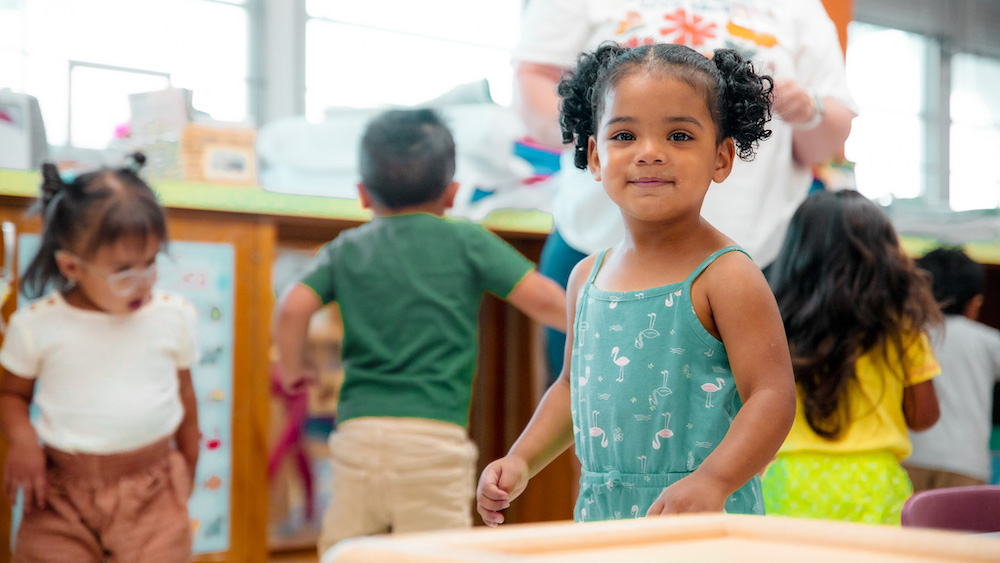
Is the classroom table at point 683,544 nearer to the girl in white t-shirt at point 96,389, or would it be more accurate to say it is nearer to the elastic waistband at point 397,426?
the elastic waistband at point 397,426

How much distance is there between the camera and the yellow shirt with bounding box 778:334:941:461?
1.73 metres

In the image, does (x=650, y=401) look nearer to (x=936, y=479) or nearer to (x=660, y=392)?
(x=660, y=392)

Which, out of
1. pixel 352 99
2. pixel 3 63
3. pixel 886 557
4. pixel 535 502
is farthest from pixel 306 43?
pixel 886 557

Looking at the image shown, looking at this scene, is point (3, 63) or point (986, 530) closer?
point (986, 530)

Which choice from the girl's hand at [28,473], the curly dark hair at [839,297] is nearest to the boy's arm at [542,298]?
the curly dark hair at [839,297]

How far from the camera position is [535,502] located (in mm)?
2646

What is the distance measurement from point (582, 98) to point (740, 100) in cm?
19

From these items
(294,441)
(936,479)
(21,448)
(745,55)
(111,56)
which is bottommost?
(936,479)

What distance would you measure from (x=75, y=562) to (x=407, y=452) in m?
0.57

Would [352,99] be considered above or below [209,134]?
above

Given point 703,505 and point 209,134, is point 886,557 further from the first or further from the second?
point 209,134

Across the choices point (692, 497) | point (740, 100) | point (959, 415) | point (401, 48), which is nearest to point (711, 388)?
point (692, 497)

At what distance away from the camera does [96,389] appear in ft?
5.53

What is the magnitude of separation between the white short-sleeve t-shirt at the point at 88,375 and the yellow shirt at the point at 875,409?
3.73ft
